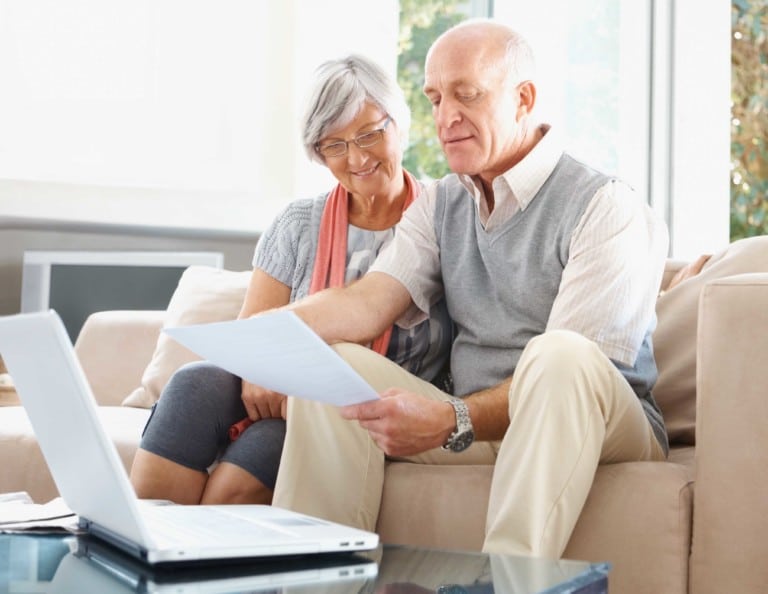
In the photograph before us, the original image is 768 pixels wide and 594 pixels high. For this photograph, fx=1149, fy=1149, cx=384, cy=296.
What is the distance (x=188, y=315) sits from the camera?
273cm

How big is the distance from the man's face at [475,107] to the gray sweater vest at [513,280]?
0.33ft

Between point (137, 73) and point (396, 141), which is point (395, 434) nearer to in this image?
point (396, 141)

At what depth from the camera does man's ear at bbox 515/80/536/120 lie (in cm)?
200

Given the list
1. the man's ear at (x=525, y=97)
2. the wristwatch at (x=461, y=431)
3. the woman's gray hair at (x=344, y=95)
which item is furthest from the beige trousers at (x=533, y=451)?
the woman's gray hair at (x=344, y=95)

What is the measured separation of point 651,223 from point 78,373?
108 cm

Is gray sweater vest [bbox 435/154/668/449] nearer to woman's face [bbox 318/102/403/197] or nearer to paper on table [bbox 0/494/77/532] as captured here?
woman's face [bbox 318/102/403/197]

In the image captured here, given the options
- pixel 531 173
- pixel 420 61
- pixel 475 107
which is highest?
pixel 420 61

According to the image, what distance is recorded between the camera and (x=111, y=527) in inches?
45.7

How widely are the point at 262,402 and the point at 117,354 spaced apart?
3.94ft

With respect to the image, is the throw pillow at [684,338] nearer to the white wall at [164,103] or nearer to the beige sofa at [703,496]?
the beige sofa at [703,496]

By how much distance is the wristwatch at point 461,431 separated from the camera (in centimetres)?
164

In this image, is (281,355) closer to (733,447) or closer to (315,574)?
(315,574)

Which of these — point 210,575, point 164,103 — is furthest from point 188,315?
point 164,103

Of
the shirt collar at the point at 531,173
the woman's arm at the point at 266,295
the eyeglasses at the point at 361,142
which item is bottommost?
the woman's arm at the point at 266,295
